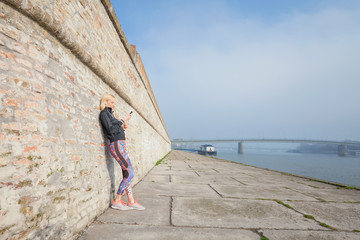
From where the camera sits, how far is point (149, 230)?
221cm

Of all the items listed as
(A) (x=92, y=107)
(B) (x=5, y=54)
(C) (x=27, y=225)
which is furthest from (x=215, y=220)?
(B) (x=5, y=54)

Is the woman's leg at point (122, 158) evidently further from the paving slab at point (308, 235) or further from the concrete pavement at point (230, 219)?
the paving slab at point (308, 235)

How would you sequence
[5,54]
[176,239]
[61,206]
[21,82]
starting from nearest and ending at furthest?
1. [5,54]
2. [21,82]
3. [61,206]
4. [176,239]

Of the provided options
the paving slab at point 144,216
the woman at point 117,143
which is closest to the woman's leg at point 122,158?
the woman at point 117,143

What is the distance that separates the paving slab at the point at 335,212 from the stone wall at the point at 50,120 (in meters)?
3.26

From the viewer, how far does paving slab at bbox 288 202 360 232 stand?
2.60 metres

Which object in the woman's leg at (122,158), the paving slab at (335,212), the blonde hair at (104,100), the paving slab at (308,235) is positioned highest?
the blonde hair at (104,100)

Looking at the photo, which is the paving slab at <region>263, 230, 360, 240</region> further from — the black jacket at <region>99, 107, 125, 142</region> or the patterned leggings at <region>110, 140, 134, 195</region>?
the black jacket at <region>99, 107, 125, 142</region>

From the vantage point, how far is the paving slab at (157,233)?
6.70 ft

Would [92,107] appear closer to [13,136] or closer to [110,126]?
[110,126]

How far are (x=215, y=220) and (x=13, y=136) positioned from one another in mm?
2457

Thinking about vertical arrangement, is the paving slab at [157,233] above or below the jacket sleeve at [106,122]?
below

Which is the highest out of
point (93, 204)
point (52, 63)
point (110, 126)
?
point (52, 63)

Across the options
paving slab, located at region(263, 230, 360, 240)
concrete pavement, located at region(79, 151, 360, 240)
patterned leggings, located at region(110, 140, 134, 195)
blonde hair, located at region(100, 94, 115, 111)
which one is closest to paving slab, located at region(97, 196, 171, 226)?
concrete pavement, located at region(79, 151, 360, 240)
